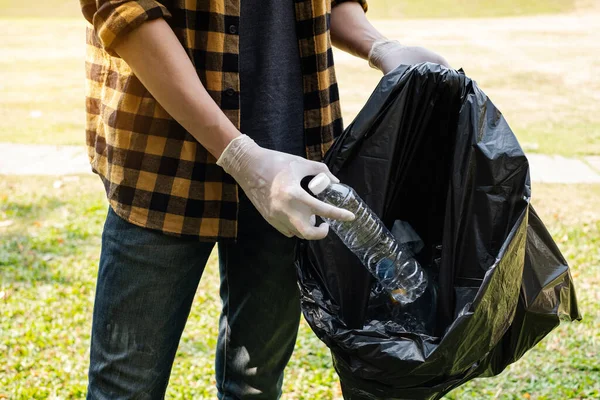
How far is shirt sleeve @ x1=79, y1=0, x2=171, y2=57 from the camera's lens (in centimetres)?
129

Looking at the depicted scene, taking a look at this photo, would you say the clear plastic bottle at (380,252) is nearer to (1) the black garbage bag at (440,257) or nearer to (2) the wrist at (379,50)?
(1) the black garbage bag at (440,257)

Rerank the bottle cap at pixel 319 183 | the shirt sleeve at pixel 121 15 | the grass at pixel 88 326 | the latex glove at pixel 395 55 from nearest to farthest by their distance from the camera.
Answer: the shirt sleeve at pixel 121 15
the bottle cap at pixel 319 183
the latex glove at pixel 395 55
the grass at pixel 88 326

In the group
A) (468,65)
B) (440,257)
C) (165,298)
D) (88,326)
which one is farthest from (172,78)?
(468,65)

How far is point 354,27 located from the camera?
1843mm

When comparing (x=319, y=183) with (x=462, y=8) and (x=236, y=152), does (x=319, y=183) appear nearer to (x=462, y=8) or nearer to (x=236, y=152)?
(x=236, y=152)

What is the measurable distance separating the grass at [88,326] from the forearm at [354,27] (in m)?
1.46

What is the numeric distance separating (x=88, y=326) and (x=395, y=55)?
2148mm

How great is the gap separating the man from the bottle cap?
0.03 meters

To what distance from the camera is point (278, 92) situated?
1584 mm

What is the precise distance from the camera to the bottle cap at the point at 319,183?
140cm

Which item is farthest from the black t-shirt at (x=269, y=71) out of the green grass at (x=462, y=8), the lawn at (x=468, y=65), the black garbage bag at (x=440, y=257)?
the green grass at (x=462, y=8)

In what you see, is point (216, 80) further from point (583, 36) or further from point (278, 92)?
point (583, 36)

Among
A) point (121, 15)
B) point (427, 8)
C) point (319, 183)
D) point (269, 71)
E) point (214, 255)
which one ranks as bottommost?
point (214, 255)

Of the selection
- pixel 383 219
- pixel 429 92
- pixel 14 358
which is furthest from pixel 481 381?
pixel 14 358
